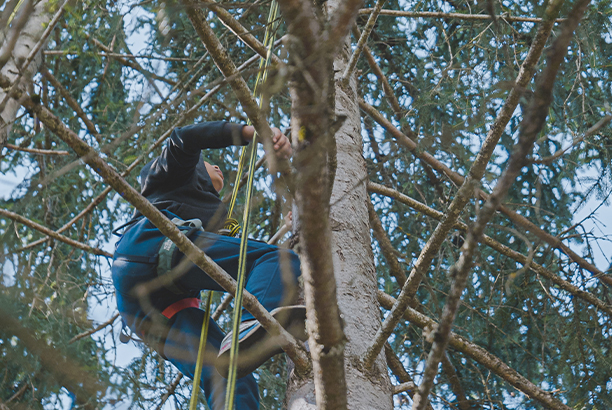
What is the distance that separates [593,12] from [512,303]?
5.52 ft

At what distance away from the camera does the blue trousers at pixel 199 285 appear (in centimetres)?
185

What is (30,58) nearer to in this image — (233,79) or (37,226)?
(233,79)

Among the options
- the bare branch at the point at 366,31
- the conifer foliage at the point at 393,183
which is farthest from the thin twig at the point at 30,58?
the bare branch at the point at 366,31

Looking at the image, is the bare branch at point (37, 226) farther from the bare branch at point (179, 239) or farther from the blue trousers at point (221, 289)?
the bare branch at point (179, 239)

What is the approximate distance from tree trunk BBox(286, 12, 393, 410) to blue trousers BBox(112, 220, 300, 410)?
19cm

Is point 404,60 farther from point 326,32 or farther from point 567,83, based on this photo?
point 326,32

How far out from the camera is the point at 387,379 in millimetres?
1617

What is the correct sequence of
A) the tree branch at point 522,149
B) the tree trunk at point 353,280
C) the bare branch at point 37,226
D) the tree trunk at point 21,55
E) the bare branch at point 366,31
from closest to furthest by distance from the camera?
1. the tree branch at point 522,149
2. the tree trunk at point 353,280
3. the bare branch at point 366,31
4. the tree trunk at point 21,55
5. the bare branch at point 37,226

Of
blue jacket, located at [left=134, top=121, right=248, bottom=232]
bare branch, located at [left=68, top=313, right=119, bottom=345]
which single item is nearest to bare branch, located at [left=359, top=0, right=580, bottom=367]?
blue jacket, located at [left=134, top=121, right=248, bottom=232]

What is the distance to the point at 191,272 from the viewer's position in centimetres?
191

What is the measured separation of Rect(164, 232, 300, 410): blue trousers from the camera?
183 cm

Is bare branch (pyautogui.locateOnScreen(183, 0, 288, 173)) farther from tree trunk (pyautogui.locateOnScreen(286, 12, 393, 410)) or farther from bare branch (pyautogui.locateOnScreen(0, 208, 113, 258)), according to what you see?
bare branch (pyautogui.locateOnScreen(0, 208, 113, 258))

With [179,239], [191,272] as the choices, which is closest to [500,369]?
[191,272]

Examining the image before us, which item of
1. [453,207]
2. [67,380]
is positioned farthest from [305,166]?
[67,380]
